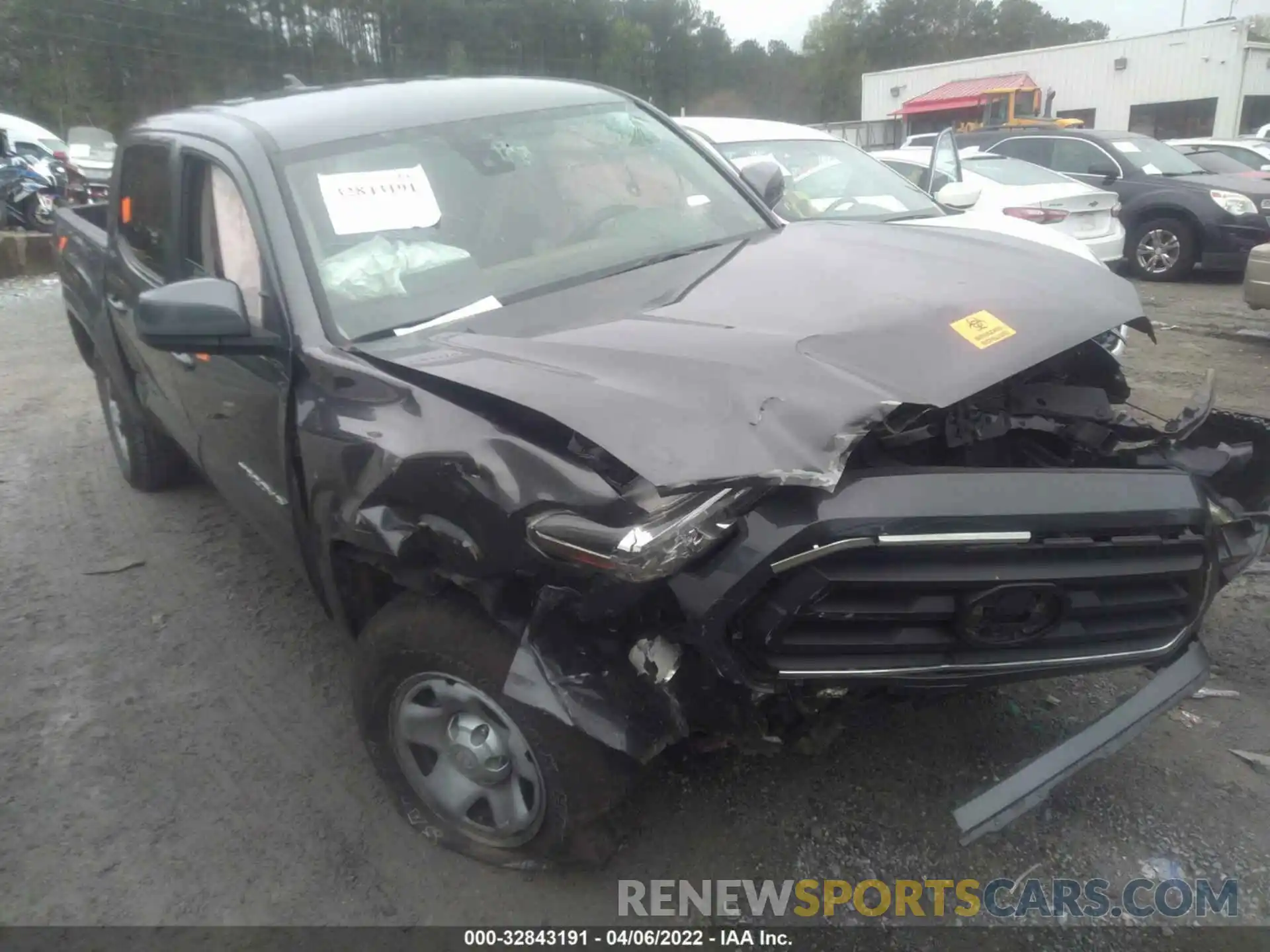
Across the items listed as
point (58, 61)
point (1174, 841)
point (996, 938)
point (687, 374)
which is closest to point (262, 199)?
point (687, 374)

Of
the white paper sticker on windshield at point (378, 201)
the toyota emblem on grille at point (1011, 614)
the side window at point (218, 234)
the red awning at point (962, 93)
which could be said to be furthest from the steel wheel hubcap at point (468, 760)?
the red awning at point (962, 93)

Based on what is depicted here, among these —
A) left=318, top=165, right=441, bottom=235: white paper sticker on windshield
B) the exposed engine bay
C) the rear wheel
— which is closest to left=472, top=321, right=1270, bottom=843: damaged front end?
the exposed engine bay

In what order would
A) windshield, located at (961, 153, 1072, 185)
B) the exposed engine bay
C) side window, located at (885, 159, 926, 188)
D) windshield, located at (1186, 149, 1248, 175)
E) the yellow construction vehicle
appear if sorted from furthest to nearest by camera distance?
the yellow construction vehicle < windshield, located at (1186, 149, 1248, 175) < windshield, located at (961, 153, 1072, 185) < side window, located at (885, 159, 926, 188) < the exposed engine bay

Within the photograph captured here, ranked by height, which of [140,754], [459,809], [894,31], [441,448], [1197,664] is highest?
[894,31]

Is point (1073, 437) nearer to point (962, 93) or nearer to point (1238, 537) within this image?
point (1238, 537)

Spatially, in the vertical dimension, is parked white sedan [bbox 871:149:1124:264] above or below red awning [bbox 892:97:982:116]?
below

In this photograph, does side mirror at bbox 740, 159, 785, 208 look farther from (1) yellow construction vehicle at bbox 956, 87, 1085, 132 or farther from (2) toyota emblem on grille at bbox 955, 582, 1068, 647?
(1) yellow construction vehicle at bbox 956, 87, 1085, 132

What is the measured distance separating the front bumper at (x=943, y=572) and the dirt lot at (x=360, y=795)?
681 mm

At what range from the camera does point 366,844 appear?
260 centimetres

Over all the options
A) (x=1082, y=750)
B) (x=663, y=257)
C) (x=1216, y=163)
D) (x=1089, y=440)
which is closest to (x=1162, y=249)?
(x=1216, y=163)

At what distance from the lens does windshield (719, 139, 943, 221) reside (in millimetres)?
5846

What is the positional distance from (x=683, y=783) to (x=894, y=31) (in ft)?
277

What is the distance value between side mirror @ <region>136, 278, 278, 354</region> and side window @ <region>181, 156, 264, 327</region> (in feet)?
0.33

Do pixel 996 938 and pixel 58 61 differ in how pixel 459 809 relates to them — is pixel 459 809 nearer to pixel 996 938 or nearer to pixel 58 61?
pixel 996 938
